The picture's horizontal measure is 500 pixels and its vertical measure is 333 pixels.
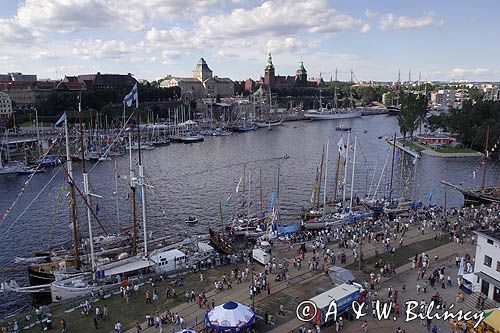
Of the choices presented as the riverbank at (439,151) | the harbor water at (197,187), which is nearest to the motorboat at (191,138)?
the harbor water at (197,187)

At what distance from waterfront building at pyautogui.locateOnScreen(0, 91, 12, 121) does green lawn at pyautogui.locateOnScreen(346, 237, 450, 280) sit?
119534mm

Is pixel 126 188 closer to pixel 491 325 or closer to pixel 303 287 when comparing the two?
pixel 303 287

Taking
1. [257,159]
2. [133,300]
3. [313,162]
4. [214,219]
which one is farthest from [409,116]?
[133,300]

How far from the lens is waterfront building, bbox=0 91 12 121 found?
12219 cm

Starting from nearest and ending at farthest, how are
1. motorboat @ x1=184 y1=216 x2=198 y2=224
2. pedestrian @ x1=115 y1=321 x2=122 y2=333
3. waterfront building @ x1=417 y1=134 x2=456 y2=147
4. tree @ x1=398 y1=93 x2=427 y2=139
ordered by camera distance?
pedestrian @ x1=115 y1=321 x2=122 y2=333 < motorboat @ x1=184 y1=216 x2=198 y2=224 < waterfront building @ x1=417 y1=134 x2=456 y2=147 < tree @ x1=398 y1=93 x2=427 y2=139

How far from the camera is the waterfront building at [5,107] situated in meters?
122

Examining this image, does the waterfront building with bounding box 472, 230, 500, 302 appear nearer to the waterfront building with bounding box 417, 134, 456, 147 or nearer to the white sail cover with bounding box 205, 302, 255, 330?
the white sail cover with bounding box 205, 302, 255, 330

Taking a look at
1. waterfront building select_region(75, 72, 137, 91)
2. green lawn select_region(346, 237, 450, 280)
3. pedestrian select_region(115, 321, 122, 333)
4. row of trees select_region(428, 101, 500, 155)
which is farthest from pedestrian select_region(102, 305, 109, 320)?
waterfront building select_region(75, 72, 137, 91)

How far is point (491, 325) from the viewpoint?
21.2 metres

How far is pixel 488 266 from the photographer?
27422mm

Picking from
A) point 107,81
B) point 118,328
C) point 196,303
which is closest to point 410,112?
point 196,303

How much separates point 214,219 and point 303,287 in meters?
23.8

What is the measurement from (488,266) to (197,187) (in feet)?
151

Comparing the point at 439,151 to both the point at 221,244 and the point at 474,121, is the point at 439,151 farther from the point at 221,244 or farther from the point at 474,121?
the point at 221,244
